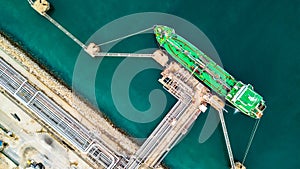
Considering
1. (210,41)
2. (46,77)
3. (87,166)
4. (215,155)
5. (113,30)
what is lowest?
(87,166)

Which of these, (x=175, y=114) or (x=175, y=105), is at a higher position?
(x=175, y=105)

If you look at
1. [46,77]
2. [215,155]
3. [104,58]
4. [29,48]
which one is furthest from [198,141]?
[29,48]

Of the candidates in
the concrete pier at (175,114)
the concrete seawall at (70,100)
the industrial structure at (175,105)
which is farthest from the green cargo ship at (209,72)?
the concrete seawall at (70,100)

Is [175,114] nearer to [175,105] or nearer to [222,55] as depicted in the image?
[175,105]

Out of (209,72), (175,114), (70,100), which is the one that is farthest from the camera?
(70,100)

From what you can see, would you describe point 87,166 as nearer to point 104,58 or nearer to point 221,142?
point 104,58

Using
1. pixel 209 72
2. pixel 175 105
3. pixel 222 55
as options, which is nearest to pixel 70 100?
pixel 175 105
